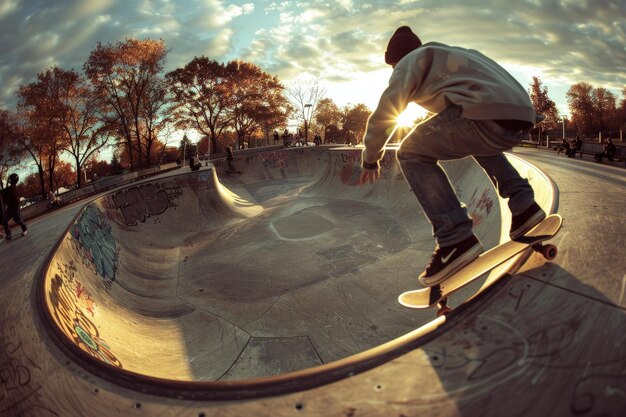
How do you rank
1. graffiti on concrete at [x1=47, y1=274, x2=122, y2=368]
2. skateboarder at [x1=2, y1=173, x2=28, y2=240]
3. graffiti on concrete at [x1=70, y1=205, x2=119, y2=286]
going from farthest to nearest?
skateboarder at [x1=2, y1=173, x2=28, y2=240]
graffiti on concrete at [x1=70, y1=205, x2=119, y2=286]
graffiti on concrete at [x1=47, y1=274, x2=122, y2=368]

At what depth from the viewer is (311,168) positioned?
83.8 feet

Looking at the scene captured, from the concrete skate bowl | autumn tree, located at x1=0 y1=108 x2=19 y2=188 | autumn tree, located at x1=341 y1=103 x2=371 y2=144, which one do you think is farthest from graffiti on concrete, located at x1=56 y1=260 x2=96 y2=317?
autumn tree, located at x1=341 y1=103 x2=371 y2=144

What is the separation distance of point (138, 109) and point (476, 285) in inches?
1359

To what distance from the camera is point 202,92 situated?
3500cm

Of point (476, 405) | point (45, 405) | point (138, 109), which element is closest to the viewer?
point (476, 405)

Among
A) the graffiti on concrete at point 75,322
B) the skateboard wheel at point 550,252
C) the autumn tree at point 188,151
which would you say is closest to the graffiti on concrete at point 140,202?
the graffiti on concrete at point 75,322

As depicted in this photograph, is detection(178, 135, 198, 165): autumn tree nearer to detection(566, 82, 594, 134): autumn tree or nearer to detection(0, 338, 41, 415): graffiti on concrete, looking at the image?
detection(0, 338, 41, 415): graffiti on concrete

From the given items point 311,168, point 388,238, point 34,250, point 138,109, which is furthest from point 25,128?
point 388,238

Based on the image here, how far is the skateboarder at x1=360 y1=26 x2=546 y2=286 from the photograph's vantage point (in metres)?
1.80

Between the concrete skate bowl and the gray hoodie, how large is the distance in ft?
3.12

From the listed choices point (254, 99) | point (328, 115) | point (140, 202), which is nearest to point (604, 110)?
point (328, 115)

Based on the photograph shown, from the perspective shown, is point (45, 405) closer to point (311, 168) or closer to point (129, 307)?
point (129, 307)

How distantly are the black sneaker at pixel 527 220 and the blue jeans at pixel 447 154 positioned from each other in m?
0.03

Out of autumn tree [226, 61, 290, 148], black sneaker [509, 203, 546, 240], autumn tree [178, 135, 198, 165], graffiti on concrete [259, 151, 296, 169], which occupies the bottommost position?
black sneaker [509, 203, 546, 240]
